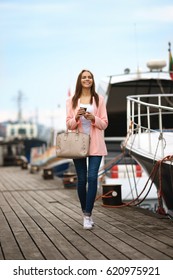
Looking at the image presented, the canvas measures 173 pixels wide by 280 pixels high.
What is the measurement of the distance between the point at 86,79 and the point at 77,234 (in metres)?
1.77

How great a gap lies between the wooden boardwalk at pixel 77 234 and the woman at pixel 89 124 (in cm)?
47

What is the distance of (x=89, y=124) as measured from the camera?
570 cm

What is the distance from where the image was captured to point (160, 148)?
7.70 metres

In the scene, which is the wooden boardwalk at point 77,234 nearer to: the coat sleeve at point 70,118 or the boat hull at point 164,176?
the boat hull at point 164,176

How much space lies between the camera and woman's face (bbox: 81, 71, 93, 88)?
18.7 ft

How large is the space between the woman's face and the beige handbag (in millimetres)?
560

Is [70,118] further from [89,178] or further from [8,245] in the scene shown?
[8,245]

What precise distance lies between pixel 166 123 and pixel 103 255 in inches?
409

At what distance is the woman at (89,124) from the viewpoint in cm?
564

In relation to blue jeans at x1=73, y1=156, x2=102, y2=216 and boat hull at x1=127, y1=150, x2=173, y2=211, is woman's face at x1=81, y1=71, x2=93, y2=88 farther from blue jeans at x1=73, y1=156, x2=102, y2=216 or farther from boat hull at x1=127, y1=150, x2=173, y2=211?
boat hull at x1=127, y1=150, x2=173, y2=211

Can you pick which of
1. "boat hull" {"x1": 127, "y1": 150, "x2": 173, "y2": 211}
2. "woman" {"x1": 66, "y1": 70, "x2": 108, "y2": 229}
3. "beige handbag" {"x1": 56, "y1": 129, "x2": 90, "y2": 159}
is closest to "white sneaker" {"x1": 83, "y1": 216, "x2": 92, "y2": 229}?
"woman" {"x1": 66, "y1": 70, "x2": 108, "y2": 229}

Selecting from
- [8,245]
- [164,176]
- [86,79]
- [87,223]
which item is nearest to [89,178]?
[87,223]
